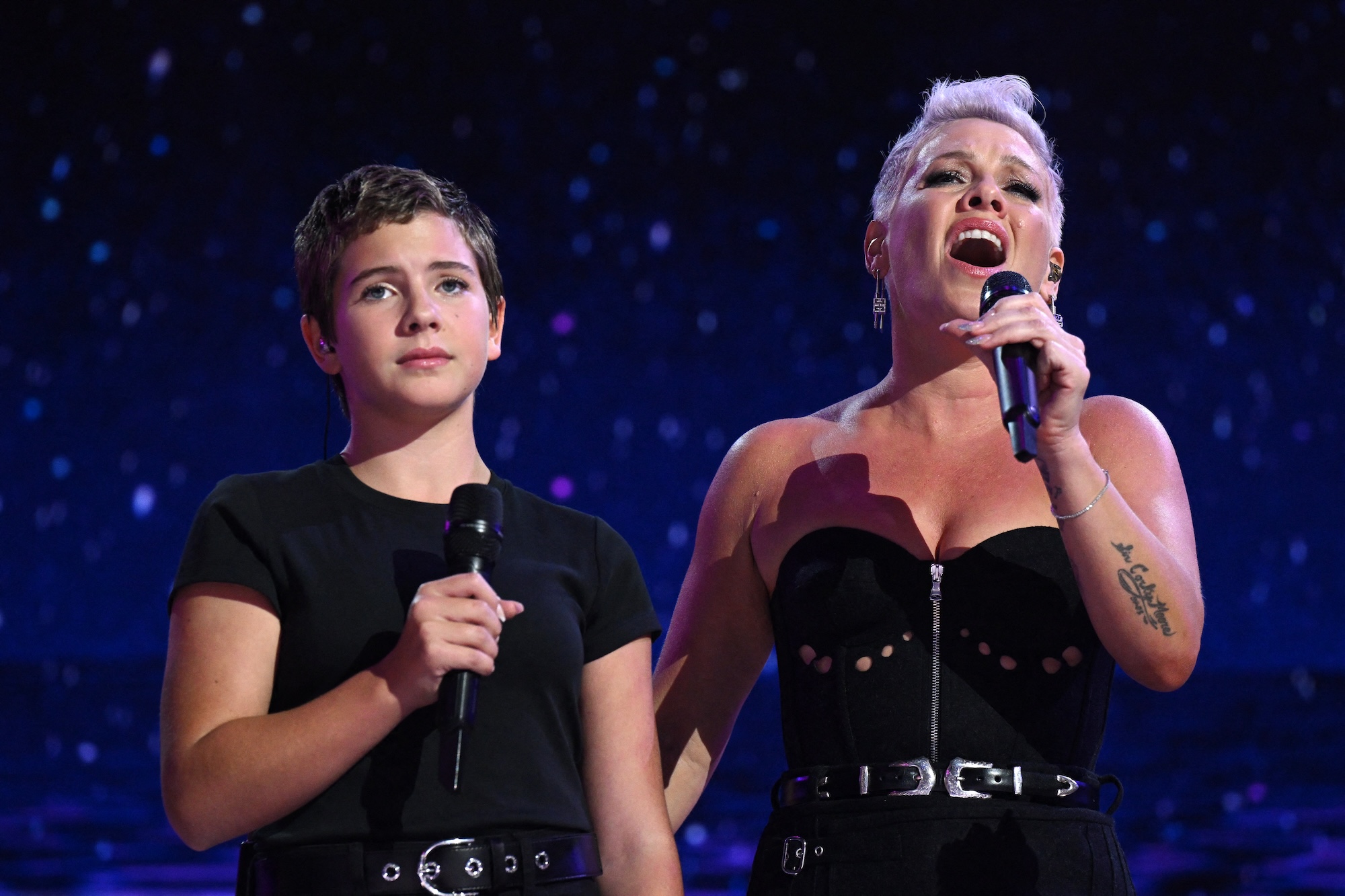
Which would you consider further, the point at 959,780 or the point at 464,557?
the point at 959,780

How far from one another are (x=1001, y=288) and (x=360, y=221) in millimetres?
754

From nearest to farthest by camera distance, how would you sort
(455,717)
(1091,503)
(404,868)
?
(455,717) < (404,868) < (1091,503)

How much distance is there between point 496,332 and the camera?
1.82m

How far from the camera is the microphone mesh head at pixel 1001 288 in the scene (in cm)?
172

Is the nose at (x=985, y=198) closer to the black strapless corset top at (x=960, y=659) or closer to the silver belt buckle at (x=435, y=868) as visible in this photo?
the black strapless corset top at (x=960, y=659)

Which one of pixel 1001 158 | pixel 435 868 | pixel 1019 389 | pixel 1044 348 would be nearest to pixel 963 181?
pixel 1001 158

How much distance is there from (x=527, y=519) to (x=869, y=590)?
49cm

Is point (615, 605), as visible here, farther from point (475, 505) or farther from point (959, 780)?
point (959, 780)

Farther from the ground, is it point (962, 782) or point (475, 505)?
point (475, 505)

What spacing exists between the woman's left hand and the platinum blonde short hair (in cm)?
55

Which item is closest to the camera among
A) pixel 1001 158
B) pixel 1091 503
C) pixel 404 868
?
pixel 404 868

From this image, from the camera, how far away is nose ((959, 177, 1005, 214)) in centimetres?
204

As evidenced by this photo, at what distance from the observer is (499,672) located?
1.58 metres

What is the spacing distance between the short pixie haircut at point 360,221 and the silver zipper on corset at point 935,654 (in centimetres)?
66
